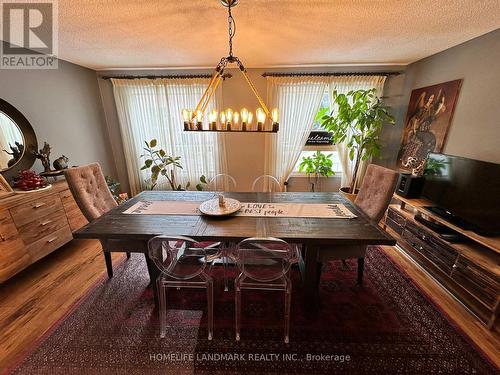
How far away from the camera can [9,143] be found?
7.14 ft

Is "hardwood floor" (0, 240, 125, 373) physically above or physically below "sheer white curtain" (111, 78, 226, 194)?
below

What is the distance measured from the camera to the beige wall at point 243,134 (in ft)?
10.2

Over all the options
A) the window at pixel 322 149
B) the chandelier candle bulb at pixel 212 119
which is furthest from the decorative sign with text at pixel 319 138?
the chandelier candle bulb at pixel 212 119

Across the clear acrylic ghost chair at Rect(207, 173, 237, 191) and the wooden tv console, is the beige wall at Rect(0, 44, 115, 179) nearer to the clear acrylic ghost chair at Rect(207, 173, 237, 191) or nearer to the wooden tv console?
the clear acrylic ghost chair at Rect(207, 173, 237, 191)

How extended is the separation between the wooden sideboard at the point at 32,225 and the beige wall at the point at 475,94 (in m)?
4.34

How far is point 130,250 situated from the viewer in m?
1.72

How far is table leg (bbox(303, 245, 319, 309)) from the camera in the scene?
1496 mm

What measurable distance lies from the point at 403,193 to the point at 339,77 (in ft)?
6.23

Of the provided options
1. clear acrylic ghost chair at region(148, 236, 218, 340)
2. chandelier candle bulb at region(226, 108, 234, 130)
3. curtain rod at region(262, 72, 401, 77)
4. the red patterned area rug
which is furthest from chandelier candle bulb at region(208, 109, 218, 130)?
curtain rod at region(262, 72, 401, 77)

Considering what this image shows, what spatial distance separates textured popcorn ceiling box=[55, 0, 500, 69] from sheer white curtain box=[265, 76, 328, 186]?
42cm

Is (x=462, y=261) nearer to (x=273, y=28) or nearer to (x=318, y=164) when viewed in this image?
(x=318, y=164)

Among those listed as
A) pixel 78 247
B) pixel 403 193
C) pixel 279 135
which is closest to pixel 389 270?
pixel 403 193

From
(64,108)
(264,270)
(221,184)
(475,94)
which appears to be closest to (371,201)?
(264,270)

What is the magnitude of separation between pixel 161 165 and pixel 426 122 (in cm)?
382
